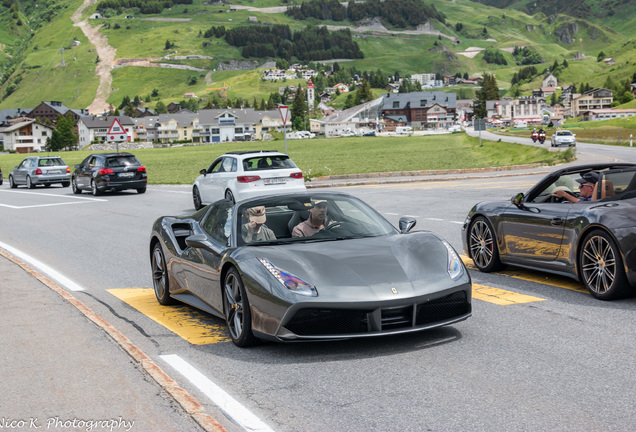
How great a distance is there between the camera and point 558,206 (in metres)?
8.30

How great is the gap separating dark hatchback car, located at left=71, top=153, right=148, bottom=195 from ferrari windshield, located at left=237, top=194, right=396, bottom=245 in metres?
23.2

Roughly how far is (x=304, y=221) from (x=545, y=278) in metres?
3.68

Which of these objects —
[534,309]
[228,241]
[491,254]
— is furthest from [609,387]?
[491,254]

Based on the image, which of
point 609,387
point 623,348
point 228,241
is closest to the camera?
point 609,387

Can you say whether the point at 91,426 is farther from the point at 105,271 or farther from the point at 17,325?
the point at 105,271

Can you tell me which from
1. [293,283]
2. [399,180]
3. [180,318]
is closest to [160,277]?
[180,318]

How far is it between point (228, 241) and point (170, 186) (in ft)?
96.6

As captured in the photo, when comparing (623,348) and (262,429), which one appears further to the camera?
(623,348)

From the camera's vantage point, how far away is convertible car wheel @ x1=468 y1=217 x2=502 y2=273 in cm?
941

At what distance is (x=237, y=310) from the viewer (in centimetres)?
620

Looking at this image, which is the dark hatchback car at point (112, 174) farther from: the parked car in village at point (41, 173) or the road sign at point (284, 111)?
the parked car in village at point (41, 173)

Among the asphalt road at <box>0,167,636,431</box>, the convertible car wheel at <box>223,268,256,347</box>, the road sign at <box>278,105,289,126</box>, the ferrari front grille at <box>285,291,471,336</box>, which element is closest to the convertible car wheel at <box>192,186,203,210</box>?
the road sign at <box>278,105,289,126</box>

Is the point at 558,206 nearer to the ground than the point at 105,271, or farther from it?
farther from it

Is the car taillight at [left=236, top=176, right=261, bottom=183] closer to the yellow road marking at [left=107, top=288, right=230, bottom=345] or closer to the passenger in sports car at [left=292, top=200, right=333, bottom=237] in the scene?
the yellow road marking at [left=107, top=288, right=230, bottom=345]
